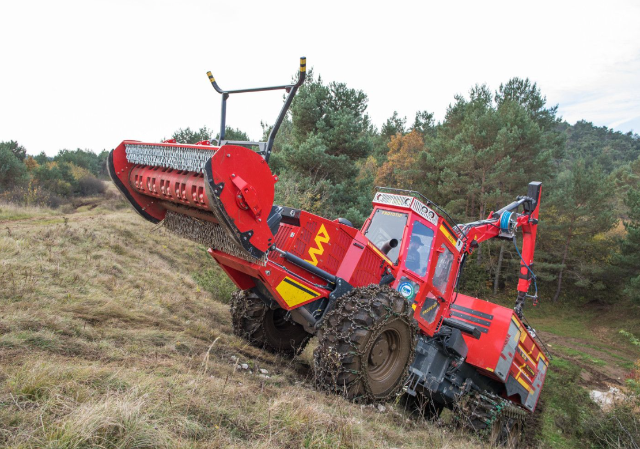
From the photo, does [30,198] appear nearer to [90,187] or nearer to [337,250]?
[90,187]

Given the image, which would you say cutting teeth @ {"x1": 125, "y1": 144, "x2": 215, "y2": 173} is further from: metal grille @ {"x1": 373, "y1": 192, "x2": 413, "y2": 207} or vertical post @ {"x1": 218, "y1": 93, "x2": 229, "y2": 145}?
metal grille @ {"x1": 373, "y1": 192, "x2": 413, "y2": 207}

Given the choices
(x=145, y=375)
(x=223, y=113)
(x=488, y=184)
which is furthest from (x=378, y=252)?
(x=488, y=184)

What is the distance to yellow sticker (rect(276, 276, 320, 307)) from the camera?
446 centimetres

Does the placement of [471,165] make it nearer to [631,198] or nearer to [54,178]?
[631,198]

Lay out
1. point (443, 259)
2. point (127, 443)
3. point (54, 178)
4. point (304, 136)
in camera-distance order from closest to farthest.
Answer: point (127, 443)
point (443, 259)
point (304, 136)
point (54, 178)

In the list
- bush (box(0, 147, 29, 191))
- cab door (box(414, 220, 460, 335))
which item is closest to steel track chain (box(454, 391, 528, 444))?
cab door (box(414, 220, 460, 335))

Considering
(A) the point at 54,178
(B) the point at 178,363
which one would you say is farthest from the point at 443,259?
(A) the point at 54,178

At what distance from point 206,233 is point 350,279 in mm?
1749

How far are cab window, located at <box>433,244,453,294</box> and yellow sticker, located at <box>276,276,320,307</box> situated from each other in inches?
87.7

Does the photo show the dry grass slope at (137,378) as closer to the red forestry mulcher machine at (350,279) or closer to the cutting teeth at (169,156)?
the red forestry mulcher machine at (350,279)

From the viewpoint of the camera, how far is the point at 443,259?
6.25m

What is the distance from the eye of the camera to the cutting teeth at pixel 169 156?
3.97 m

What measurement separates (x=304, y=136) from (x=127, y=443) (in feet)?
59.1

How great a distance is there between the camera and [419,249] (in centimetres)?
604
